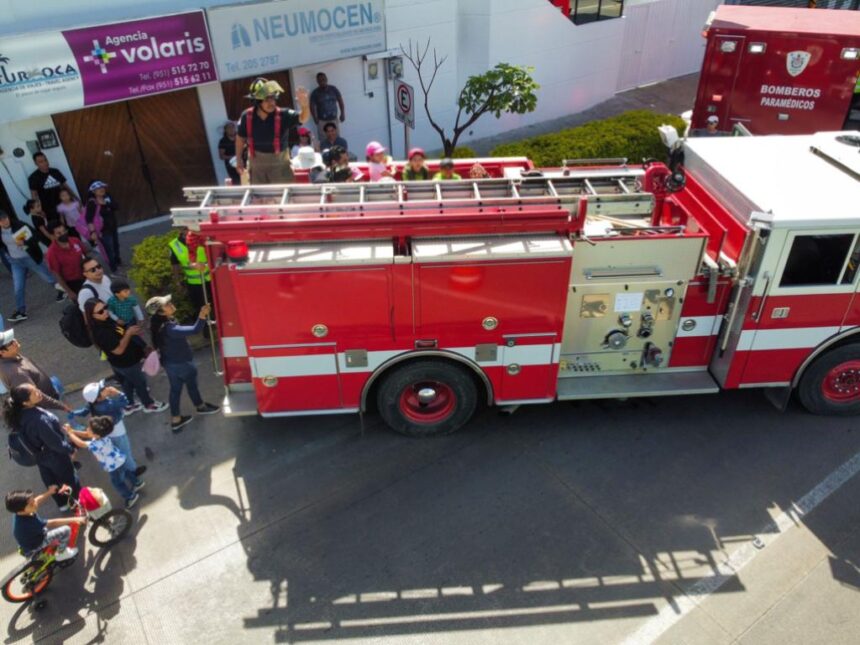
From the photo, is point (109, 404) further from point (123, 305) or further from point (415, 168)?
point (415, 168)

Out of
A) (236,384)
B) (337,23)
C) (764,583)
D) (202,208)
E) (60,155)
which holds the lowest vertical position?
(764,583)

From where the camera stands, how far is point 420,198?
6.91 metres

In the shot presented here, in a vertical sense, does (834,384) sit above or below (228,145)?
below

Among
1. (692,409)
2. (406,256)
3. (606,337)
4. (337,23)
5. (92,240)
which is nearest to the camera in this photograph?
(406,256)

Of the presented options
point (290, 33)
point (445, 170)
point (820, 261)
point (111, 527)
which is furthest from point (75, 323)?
point (820, 261)

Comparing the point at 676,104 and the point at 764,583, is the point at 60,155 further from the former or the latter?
the point at 676,104

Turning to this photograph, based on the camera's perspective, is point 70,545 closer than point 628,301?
Yes

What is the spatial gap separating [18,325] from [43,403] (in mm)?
3562

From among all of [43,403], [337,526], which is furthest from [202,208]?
[337,526]

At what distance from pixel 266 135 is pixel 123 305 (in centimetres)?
259

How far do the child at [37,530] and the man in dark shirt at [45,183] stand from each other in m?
5.86

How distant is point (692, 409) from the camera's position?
789 centimetres

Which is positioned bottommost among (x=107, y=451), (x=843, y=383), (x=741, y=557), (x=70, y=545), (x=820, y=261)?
(x=741, y=557)

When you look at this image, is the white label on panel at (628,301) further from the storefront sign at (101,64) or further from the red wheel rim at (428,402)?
the storefront sign at (101,64)
